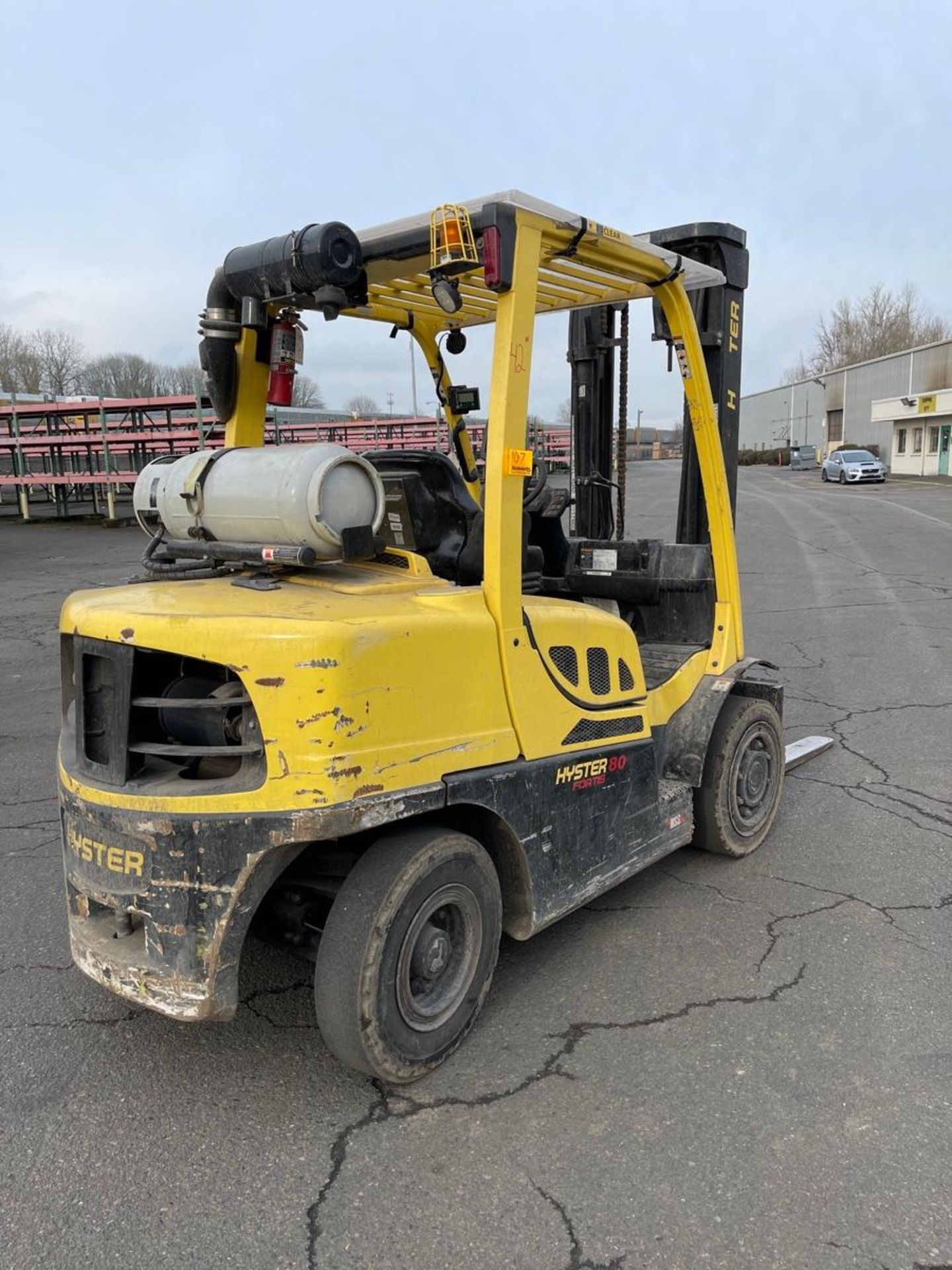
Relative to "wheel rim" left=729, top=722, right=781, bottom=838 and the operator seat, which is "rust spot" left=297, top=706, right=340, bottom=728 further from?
"wheel rim" left=729, top=722, right=781, bottom=838

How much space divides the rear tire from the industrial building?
1723 inches

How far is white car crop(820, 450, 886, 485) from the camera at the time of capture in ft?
131

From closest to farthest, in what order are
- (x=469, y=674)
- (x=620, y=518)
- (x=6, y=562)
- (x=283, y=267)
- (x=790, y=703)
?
(x=469, y=674), (x=283, y=267), (x=620, y=518), (x=790, y=703), (x=6, y=562)

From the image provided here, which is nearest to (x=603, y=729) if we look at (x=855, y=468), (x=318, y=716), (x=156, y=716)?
(x=318, y=716)

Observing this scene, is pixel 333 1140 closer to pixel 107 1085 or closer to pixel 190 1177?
pixel 190 1177

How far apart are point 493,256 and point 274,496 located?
101 cm

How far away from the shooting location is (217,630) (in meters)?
2.52

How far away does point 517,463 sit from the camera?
9.80 ft

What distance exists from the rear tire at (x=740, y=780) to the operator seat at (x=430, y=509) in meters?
1.21

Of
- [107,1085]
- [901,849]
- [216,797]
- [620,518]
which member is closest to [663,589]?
[620,518]

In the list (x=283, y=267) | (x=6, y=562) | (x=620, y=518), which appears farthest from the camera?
(x=6, y=562)

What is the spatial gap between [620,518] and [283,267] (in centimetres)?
280

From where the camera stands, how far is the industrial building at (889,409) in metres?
45.6

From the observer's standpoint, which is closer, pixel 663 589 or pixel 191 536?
pixel 191 536
